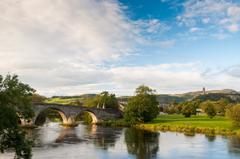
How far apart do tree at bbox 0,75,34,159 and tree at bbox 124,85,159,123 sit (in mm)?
72676

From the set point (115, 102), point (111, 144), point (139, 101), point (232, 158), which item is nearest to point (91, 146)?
point (111, 144)

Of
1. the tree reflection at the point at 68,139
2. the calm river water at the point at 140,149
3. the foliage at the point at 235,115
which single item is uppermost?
the foliage at the point at 235,115

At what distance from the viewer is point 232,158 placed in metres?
45.1

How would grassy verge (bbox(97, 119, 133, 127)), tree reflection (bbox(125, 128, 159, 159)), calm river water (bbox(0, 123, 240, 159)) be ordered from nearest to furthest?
calm river water (bbox(0, 123, 240, 159)), tree reflection (bbox(125, 128, 159, 159)), grassy verge (bbox(97, 119, 133, 127))

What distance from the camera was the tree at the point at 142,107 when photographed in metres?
95.8

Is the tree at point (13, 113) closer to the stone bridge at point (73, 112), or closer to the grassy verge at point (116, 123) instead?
the stone bridge at point (73, 112)

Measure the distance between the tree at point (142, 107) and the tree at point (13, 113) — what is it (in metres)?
72.7

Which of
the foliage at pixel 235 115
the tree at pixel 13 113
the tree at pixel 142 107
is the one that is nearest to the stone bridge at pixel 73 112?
the tree at pixel 142 107

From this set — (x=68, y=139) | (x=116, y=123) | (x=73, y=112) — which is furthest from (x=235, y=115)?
(x=73, y=112)

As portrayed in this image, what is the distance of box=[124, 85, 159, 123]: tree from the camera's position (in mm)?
95750

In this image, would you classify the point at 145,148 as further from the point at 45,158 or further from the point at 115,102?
the point at 115,102

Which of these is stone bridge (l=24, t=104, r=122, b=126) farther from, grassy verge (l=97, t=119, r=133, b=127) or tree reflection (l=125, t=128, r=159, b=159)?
tree reflection (l=125, t=128, r=159, b=159)

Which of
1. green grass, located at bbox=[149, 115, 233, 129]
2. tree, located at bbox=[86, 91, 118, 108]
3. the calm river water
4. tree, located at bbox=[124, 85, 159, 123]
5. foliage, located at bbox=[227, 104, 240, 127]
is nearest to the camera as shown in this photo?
the calm river water

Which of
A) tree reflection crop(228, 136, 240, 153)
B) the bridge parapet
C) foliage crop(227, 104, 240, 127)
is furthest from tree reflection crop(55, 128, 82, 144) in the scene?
foliage crop(227, 104, 240, 127)
